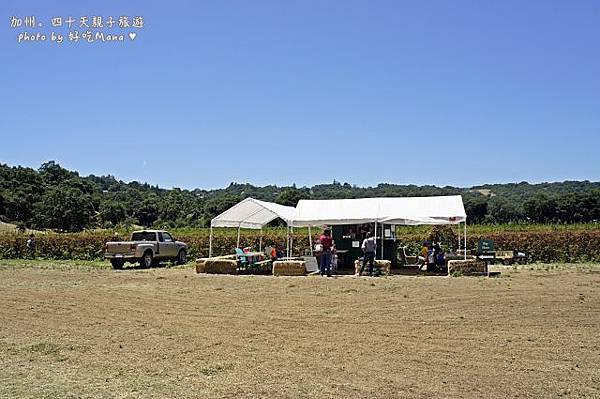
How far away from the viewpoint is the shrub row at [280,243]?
87.9 ft

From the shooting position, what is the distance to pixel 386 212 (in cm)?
2089

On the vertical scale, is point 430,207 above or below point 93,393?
above

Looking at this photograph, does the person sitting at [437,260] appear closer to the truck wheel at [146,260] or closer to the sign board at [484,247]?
the sign board at [484,247]

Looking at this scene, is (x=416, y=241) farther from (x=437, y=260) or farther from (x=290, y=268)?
(x=290, y=268)

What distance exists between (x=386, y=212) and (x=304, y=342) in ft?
40.9

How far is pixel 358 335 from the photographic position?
9352 mm

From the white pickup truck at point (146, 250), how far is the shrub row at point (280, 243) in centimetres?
242

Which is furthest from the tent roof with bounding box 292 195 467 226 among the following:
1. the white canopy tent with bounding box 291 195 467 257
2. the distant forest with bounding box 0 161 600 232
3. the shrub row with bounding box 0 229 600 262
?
the distant forest with bounding box 0 161 600 232

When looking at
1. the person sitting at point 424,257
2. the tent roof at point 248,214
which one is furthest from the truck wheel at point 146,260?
the person sitting at point 424,257

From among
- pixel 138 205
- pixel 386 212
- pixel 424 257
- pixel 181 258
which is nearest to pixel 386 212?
pixel 386 212

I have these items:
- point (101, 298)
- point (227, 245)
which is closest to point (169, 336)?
point (101, 298)

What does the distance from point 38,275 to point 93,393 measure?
15974 millimetres

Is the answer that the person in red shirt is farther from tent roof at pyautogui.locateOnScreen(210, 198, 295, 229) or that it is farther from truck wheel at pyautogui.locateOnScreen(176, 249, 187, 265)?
truck wheel at pyautogui.locateOnScreen(176, 249, 187, 265)

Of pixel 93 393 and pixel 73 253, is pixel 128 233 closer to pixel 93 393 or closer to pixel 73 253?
pixel 73 253
